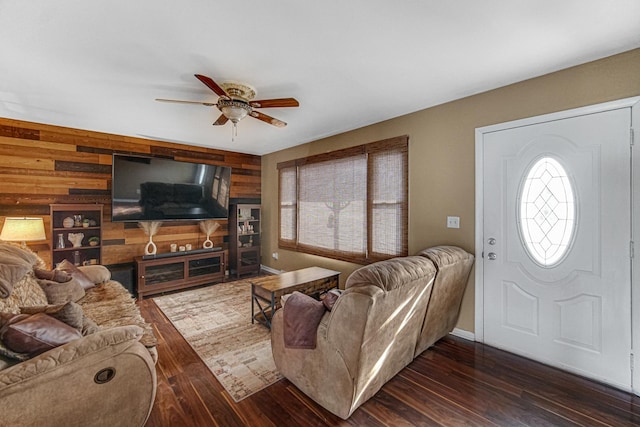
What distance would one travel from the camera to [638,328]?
1.98 metres

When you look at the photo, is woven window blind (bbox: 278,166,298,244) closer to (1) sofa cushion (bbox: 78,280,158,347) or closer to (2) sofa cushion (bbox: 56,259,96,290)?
(1) sofa cushion (bbox: 78,280,158,347)

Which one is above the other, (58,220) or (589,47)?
(589,47)

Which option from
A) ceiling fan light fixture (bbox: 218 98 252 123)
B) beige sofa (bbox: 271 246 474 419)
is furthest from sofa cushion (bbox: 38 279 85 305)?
ceiling fan light fixture (bbox: 218 98 252 123)

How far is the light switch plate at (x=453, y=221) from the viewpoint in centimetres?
289

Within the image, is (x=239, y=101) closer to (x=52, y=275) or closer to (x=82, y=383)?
(x=82, y=383)

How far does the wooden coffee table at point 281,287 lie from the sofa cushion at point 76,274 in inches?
69.7

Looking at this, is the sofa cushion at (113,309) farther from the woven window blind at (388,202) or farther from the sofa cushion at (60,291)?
the woven window blind at (388,202)

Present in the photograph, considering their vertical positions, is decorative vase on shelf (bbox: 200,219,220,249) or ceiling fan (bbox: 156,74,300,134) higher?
ceiling fan (bbox: 156,74,300,134)

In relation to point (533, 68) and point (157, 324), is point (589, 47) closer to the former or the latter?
point (533, 68)

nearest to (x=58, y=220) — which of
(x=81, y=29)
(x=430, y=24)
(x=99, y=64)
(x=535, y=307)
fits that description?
(x=99, y=64)

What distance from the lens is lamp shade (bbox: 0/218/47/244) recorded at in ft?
9.84

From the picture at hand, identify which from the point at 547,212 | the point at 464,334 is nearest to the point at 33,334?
the point at 464,334

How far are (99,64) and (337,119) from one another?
2471mm

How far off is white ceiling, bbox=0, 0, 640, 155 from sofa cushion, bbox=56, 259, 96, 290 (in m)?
1.78
